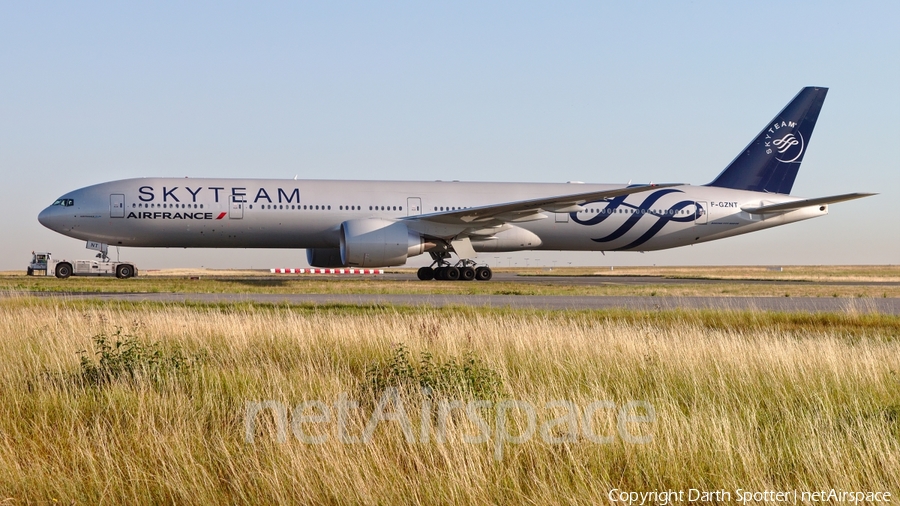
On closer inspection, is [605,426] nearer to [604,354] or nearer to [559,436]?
[559,436]

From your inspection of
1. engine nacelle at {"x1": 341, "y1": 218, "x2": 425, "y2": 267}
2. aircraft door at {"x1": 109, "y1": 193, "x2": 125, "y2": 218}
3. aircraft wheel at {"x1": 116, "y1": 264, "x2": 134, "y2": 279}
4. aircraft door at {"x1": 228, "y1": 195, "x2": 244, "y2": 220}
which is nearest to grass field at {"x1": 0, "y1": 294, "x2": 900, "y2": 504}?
engine nacelle at {"x1": 341, "y1": 218, "x2": 425, "y2": 267}

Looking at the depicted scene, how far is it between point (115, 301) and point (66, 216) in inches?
498

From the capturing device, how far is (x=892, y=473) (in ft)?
16.5

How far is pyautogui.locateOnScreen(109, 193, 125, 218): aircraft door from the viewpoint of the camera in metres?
29.4

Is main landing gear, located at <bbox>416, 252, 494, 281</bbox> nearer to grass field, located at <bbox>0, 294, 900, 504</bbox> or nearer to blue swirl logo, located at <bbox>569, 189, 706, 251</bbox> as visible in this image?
blue swirl logo, located at <bbox>569, 189, 706, 251</bbox>

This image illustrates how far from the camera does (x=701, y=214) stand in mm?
34719

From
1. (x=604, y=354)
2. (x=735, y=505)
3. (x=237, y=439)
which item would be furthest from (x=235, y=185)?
(x=735, y=505)

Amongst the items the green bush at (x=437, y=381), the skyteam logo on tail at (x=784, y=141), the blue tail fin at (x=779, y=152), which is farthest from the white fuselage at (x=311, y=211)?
the green bush at (x=437, y=381)

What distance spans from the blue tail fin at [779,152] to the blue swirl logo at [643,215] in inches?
115

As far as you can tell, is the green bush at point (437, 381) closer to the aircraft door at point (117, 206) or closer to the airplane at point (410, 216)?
the airplane at point (410, 216)

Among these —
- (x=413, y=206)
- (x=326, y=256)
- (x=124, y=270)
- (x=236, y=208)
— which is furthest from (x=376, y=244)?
(x=124, y=270)

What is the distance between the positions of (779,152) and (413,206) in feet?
55.2

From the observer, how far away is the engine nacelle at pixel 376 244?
92.7 ft

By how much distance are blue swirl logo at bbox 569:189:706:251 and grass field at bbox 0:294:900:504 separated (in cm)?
2188
